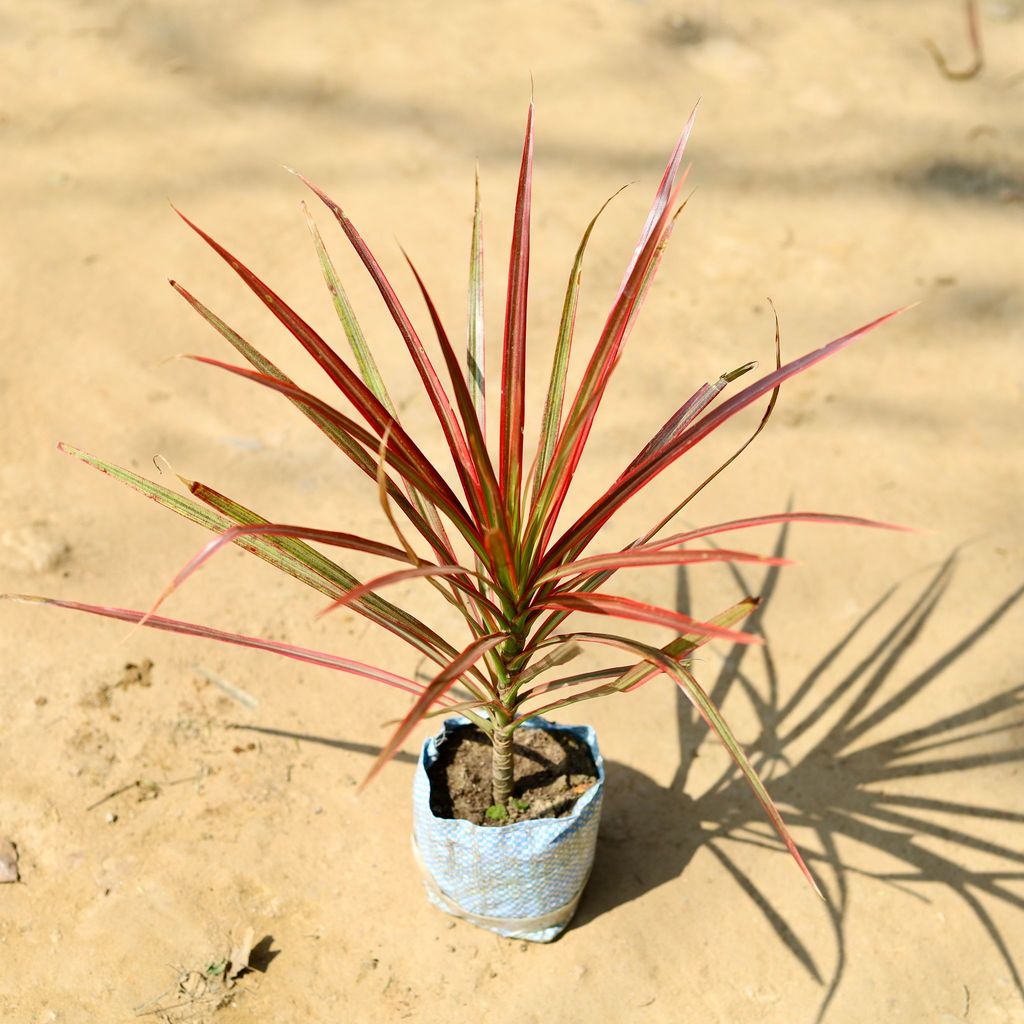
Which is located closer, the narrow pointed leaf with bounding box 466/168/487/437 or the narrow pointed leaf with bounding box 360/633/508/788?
→ the narrow pointed leaf with bounding box 360/633/508/788

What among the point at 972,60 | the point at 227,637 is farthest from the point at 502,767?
the point at 972,60

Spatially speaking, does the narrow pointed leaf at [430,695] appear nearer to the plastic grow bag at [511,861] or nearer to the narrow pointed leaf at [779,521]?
the narrow pointed leaf at [779,521]

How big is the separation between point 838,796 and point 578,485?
81 cm

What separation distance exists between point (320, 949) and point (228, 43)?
261cm

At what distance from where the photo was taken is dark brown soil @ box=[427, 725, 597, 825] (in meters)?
1.73

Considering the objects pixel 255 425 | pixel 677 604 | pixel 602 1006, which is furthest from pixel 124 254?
pixel 602 1006

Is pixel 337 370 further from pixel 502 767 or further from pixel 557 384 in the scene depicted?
pixel 502 767

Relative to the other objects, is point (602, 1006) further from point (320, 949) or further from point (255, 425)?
point (255, 425)

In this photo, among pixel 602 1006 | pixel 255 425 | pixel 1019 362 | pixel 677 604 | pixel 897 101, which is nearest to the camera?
pixel 602 1006

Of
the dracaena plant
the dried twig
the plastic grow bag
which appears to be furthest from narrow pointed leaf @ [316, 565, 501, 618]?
the dried twig

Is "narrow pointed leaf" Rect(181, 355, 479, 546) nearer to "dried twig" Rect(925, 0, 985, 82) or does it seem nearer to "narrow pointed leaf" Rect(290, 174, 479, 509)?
"narrow pointed leaf" Rect(290, 174, 479, 509)

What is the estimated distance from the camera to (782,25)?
3572 millimetres

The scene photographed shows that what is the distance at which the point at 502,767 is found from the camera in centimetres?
168

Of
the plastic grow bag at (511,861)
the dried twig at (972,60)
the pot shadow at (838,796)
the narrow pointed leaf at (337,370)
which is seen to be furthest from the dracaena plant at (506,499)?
the dried twig at (972,60)
